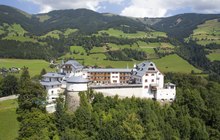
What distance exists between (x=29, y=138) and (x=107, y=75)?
134 ft

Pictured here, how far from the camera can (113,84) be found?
282ft

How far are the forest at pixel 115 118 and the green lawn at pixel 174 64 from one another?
74.8m

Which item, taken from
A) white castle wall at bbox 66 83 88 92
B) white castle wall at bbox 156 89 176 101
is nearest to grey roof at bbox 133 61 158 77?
white castle wall at bbox 156 89 176 101

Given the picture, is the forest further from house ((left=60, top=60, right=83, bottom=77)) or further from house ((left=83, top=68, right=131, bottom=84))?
house ((left=83, top=68, right=131, bottom=84))

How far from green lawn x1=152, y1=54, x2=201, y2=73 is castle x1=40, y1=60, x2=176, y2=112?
2593 inches

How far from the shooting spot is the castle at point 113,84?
7778 cm

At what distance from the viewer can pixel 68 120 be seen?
72062mm

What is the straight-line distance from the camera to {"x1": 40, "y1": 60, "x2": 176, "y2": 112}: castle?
7778 centimetres

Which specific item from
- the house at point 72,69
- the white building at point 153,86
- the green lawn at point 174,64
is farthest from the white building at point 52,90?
the green lawn at point 174,64

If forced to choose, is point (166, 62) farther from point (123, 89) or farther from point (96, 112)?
point (96, 112)

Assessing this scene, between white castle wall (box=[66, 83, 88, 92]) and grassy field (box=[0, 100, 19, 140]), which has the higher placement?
white castle wall (box=[66, 83, 88, 92])

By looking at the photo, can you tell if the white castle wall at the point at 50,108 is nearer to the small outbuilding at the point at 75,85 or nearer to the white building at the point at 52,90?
the white building at the point at 52,90

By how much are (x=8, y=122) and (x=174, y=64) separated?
4615 inches

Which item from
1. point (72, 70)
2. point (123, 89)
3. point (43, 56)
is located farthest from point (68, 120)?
point (43, 56)
